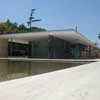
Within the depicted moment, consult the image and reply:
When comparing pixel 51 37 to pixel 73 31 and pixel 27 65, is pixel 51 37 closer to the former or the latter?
pixel 73 31

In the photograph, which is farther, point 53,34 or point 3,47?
point 3,47

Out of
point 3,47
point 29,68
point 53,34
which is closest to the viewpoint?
point 29,68

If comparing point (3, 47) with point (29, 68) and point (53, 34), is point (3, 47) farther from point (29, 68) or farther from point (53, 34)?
point (29, 68)

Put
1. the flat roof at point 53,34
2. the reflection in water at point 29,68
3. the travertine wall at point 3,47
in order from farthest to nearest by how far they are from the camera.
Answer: the travertine wall at point 3,47 < the flat roof at point 53,34 < the reflection in water at point 29,68

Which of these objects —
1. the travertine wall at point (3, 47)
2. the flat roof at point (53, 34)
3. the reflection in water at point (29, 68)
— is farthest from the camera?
the travertine wall at point (3, 47)

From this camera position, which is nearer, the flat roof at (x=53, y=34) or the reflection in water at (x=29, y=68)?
the reflection in water at (x=29, y=68)

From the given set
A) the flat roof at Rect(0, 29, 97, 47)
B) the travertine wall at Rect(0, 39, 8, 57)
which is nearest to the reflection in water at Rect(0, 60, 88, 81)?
the flat roof at Rect(0, 29, 97, 47)

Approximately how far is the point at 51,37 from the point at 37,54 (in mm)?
6230

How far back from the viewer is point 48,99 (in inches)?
143

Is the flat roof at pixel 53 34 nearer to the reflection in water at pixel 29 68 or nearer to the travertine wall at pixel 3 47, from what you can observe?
the travertine wall at pixel 3 47

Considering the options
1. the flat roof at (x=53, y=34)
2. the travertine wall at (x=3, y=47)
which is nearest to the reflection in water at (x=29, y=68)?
the flat roof at (x=53, y=34)

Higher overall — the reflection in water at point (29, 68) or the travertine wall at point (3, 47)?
the travertine wall at point (3, 47)

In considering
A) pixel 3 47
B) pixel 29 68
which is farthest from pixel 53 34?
pixel 29 68

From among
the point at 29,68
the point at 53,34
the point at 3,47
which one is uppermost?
the point at 53,34
